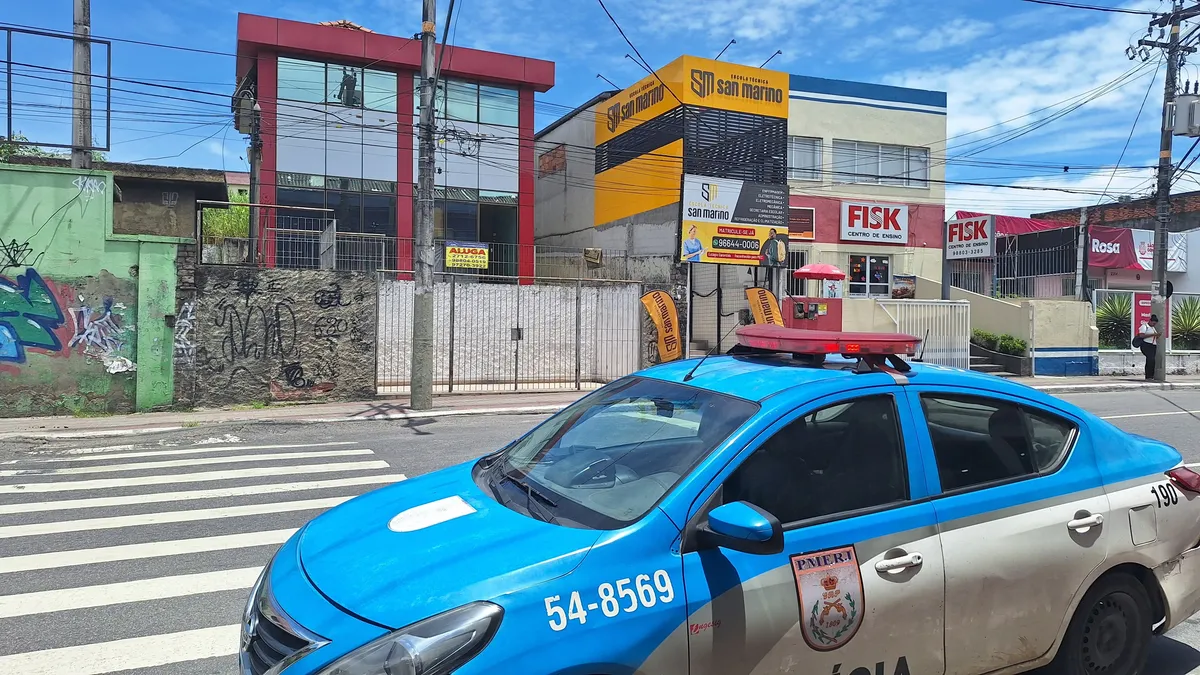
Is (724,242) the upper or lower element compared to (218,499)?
upper

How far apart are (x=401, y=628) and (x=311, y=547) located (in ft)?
2.83

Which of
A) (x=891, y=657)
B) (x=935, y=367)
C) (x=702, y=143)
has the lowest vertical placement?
(x=891, y=657)

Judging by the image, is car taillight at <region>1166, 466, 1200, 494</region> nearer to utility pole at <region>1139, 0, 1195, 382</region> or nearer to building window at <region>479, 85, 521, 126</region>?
utility pole at <region>1139, 0, 1195, 382</region>

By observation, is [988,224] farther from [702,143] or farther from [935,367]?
[935,367]

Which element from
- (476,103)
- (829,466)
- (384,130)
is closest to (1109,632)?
(829,466)

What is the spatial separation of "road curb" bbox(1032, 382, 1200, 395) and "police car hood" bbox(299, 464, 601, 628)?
1899cm

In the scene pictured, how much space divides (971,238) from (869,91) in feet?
29.0

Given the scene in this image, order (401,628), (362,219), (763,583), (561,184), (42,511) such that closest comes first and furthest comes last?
(401,628), (763,583), (42,511), (362,219), (561,184)

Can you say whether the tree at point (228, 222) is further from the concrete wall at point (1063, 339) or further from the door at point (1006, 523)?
the concrete wall at point (1063, 339)

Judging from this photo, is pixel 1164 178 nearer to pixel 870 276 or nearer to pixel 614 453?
pixel 870 276

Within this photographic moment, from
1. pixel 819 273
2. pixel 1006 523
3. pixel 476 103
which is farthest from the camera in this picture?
pixel 476 103

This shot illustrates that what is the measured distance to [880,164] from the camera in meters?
29.1

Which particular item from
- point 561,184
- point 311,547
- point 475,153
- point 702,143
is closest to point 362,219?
point 475,153

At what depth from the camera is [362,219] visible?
27.7 meters
